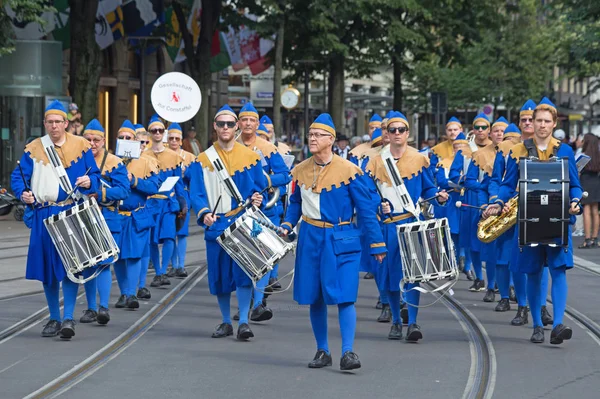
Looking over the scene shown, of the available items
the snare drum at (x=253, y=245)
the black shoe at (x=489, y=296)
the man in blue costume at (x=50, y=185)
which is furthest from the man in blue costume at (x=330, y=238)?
the black shoe at (x=489, y=296)

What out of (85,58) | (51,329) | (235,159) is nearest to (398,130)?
(235,159)

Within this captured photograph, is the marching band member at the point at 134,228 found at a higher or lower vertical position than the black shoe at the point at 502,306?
higher

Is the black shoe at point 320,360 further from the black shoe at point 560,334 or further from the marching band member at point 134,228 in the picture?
the marching band member at point 134,228

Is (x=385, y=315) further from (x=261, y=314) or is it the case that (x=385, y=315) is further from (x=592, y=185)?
(x=592, y=185)

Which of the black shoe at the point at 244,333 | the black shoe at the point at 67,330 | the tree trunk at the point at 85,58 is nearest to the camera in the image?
the black shoe at the point at 67,330

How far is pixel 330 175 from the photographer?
32.3 feet

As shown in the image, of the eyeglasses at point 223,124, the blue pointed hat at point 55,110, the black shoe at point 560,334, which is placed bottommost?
the black shoe at point 560,334

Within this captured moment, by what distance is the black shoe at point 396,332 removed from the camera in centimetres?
1149

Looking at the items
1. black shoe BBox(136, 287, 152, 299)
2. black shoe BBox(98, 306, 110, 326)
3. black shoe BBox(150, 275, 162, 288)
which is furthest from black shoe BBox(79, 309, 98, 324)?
black shoe BBox(150, 275, 162, 288)

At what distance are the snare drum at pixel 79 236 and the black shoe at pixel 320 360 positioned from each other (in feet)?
7.65

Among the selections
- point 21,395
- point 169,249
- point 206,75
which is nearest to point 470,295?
point 169,249

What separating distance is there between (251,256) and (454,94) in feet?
183

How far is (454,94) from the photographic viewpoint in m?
65.8

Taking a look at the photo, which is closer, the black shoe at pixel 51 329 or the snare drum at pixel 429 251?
the snare drum at pixel 429 251
